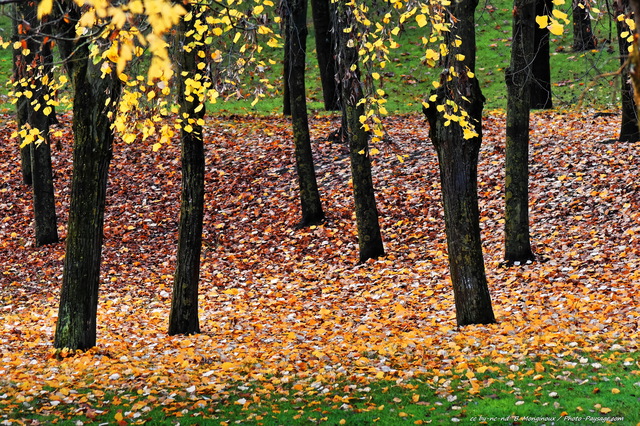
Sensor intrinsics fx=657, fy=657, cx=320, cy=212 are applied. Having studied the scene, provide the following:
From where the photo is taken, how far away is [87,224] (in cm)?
846

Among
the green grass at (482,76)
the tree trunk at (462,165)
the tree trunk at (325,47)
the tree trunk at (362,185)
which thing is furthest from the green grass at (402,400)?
the green grass at (482,76)

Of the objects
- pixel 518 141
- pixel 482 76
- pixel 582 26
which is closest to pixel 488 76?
pixel 482 76

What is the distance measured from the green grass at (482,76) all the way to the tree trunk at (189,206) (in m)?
14.7

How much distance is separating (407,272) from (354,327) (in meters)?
2.90

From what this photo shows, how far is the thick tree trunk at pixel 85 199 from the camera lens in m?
8.17

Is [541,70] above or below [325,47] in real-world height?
below

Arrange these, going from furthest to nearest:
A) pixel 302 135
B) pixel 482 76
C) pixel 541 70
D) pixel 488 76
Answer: pixel 482 76, pixel 488 76, pixel 541 70, pixel 302 135

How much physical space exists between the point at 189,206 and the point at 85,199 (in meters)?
1.53

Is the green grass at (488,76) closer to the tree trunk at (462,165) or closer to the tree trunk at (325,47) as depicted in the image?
the tree trunk at (325,47)

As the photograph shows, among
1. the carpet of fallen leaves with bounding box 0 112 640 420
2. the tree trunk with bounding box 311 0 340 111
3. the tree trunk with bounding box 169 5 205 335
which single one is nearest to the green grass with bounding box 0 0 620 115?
the tree trunk with bounding box 311 0 340 111

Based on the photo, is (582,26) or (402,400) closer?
(402,400)

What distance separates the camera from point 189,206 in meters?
9.42

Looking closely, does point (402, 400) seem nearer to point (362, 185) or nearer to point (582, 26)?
point (362, 185)

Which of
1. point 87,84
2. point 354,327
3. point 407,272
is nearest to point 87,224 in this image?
point 87,84
